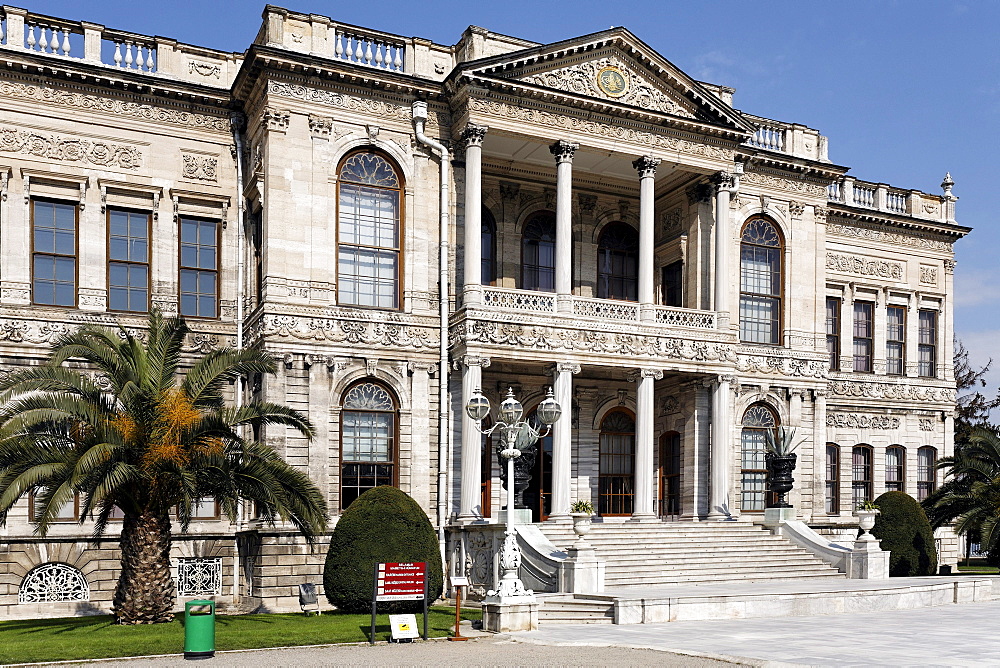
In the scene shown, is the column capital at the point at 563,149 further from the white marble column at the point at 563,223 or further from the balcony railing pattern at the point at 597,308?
the balcony railing pattern at the point at 597,308

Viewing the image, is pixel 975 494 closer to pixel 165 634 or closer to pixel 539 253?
pixel 539 253

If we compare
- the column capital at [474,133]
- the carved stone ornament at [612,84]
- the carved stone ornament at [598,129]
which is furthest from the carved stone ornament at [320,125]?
the carved stone ornament at [612,84]

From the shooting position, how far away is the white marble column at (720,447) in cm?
2947

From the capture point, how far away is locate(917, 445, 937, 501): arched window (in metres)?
38.4

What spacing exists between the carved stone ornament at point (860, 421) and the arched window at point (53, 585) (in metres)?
24.0

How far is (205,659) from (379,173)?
49.6 feet

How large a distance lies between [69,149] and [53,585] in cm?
1060

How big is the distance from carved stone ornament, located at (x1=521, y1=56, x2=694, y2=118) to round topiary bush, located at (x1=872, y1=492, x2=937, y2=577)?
12.9 metres

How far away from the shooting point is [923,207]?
3941cm

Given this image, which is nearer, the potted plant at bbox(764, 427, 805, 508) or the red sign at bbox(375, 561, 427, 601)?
the red sign at bbox(375, 561, 427, 601)

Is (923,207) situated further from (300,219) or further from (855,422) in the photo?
(300,219)

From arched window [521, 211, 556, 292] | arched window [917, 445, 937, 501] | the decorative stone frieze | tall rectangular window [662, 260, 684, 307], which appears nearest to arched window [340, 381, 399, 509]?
arched window [521, 211, 556, 292]

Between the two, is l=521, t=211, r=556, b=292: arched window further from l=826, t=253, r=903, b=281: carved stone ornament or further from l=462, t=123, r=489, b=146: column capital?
l=826, t=253, r=903, b=281: carved stone ornament

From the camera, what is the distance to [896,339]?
38812 millimetres
